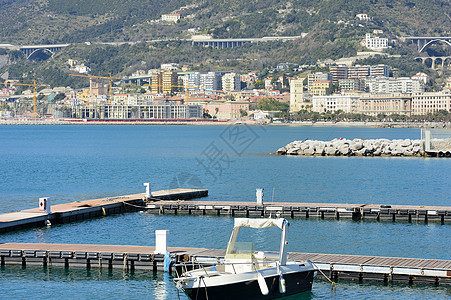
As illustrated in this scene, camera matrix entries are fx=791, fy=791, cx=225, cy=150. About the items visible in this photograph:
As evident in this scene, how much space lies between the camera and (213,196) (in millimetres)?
34781

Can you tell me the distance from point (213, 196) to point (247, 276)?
63.9ft

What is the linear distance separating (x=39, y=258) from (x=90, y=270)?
142 centimetres

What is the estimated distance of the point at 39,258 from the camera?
19.5 metres

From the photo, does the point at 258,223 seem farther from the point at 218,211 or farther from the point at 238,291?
the point at 218,211

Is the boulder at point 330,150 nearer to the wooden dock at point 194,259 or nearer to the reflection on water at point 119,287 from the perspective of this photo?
the wooden dock at point 194,259

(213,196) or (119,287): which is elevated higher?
(213,196)

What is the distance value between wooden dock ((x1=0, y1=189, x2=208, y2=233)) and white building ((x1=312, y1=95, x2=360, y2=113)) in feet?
506

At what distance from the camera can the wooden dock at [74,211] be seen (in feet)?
79.8

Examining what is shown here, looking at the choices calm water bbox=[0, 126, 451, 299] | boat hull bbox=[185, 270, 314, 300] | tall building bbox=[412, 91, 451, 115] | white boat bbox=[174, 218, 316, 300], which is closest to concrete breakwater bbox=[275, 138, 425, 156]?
calm water bbox=[0, 126, 451, 299]

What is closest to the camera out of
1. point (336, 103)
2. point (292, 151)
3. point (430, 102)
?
point (292, 151)

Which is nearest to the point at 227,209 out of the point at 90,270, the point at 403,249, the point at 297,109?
the point at 403,249

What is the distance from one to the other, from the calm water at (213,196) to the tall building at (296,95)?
418 ft

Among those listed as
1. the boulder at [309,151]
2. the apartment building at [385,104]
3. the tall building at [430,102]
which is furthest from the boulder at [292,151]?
the tall building at [430,102]

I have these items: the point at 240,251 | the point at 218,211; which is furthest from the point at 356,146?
the point at 240,251
